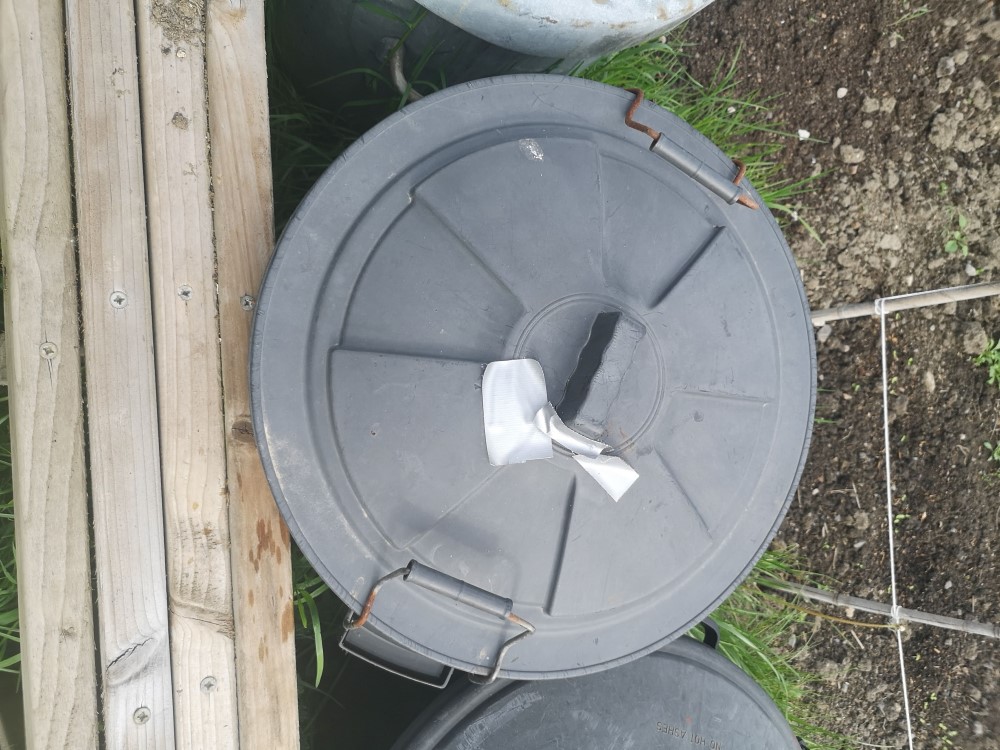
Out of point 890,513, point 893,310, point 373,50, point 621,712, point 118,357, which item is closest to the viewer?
point 118,357

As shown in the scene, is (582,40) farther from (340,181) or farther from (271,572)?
(271,572)

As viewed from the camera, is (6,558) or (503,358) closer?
(503,358)

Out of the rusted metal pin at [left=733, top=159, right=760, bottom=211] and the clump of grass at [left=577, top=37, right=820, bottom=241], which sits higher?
the rusted metal pin at [left=733, top=159, right=760, bottom=211]

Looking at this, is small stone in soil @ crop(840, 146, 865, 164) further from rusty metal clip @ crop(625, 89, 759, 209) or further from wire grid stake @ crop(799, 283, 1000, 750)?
rusty metal clip @ crop(625, 89, 759, 209)

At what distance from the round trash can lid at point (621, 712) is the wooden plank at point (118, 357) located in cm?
51

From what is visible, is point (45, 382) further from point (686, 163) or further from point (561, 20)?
point (686, 163)

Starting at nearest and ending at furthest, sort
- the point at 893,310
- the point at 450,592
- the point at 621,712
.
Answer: the point at 450,592 → the point at 621,712 → the point at 893,310

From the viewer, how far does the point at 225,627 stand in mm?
1285

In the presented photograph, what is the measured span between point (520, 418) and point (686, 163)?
0.53m

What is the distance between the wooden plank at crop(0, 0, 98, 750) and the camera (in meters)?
1.17

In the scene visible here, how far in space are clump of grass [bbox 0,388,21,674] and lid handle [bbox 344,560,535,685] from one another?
1030mm

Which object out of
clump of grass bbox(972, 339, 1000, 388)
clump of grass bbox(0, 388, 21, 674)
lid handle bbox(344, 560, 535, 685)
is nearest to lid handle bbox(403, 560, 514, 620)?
lid handle bbox(344, 560, 535, 685)

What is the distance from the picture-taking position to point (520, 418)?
1.12 metres

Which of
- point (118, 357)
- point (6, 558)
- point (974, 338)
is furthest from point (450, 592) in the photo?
point (974, 338)
